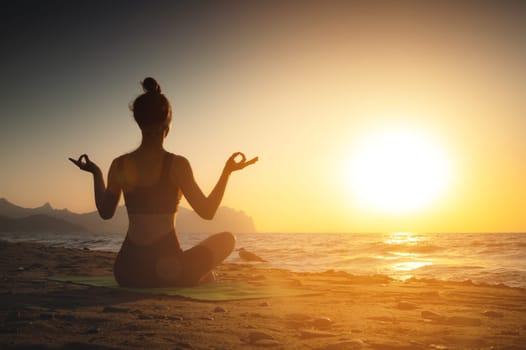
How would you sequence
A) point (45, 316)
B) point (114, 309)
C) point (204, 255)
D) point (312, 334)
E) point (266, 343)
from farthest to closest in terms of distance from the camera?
point (204, 255), point (114, 309), point (45, 316), point (312, 334), point (266, 343)

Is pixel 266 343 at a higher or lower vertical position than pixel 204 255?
lower

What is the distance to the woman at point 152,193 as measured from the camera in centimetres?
465

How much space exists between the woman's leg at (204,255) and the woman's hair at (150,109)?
1.49 m

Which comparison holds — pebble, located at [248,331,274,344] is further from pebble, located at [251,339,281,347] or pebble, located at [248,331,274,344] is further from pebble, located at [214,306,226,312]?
pebble, located at [214,306,226,312]

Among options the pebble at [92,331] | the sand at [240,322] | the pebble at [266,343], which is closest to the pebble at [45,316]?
the sand at [240,322]

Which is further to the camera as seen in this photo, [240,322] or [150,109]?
[150,109]

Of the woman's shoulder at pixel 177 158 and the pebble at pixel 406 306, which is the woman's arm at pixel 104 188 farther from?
the pebble at pixel 406 306

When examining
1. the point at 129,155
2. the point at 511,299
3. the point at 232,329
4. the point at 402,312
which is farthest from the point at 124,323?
the point at 511,299

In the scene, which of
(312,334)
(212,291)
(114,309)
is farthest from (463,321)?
(114,309)

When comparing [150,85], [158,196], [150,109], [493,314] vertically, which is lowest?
[493,314]

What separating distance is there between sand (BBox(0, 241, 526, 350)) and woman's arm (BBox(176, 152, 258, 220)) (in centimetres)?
94

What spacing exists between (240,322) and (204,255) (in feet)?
5.59

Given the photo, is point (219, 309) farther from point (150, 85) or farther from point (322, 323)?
point (150, 85)

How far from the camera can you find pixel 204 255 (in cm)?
524
